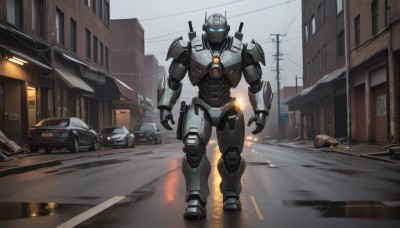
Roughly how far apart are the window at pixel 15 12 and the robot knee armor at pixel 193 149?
55.6 ft

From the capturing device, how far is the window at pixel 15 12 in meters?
20.2

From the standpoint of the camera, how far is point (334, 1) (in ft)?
109

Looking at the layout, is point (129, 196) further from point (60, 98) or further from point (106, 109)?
point (106, 109)

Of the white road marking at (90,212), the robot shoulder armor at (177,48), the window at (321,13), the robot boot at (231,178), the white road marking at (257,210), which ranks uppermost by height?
the window at (321,13)

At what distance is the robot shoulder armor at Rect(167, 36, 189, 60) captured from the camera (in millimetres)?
6012

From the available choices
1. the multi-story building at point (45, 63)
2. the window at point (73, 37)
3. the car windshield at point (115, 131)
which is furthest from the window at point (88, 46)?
the car windshield at point (115, 131)

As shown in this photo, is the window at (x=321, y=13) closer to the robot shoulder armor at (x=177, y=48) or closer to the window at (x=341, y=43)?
the window at (x=341, y=43)

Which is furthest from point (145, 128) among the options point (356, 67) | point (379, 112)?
point (379, 112)

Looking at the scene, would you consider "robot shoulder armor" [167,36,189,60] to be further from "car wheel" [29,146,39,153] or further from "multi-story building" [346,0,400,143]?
"multi-story building" [346,0,400,143]

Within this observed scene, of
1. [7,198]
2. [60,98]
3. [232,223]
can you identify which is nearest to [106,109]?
[60,98]

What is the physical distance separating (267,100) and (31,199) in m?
3.70

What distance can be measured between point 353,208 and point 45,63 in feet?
66.5

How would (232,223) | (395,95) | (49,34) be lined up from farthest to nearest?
1. (49,34)
2. (395,95)
3. (232,223)

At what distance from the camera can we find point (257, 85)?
6.25 m
